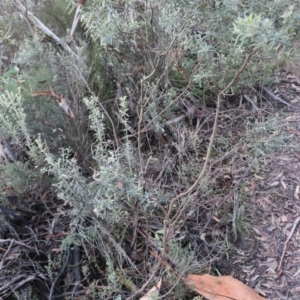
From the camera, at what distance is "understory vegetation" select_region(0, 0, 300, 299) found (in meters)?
2.23

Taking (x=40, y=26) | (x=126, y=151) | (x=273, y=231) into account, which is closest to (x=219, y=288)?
(x=273, y=231)

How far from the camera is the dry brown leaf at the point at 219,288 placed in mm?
2225

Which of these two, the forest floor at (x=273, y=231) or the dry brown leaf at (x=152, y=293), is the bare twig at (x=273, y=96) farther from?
the dry brown leaf at (x=152, y=293)

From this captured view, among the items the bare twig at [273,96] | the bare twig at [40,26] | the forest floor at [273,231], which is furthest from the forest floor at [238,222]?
the bare twig at [40,26]

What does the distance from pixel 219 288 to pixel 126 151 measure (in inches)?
33.1

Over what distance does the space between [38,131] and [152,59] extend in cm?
90

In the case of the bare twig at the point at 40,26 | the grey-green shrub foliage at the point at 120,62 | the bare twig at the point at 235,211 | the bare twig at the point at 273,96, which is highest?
the bare twig at the point at 40,26

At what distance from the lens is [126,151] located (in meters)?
2.31

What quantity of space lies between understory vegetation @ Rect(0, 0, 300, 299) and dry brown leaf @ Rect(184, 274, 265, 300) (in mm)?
54

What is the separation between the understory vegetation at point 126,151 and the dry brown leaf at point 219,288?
54 millimetres

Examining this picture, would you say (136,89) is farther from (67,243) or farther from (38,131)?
(67,243)

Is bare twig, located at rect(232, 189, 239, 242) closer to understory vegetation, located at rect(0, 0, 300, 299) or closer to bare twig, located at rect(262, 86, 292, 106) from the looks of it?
understory vegetation, located at rect(0, 0, 300, 299)

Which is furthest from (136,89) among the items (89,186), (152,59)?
(89,186)

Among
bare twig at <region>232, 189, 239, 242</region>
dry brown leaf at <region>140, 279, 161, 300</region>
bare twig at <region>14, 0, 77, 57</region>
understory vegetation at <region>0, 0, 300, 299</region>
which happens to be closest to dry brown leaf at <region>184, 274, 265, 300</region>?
understory vegetation at <region>0, 0, 300, 299</region>
